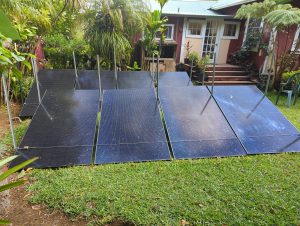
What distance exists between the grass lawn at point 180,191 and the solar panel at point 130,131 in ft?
0.51

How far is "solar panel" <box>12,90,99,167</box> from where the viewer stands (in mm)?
3062

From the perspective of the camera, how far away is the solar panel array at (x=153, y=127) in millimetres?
3123

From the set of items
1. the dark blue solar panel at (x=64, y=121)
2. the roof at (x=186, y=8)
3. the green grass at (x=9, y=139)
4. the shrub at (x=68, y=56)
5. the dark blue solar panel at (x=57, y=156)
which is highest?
the roof at (x=186, y=8)

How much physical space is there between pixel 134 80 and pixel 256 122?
353cm

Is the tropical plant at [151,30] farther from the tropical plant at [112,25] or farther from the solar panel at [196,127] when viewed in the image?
the solar panel at [196,127]

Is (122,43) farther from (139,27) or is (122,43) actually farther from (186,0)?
(186,0)

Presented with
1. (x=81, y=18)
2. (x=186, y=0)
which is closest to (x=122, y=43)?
(x=81, y=18)

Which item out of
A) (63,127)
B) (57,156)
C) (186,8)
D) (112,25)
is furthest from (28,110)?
(186,8)

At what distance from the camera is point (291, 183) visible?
2789 millimetres

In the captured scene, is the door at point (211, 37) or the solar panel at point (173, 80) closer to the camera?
the solar panel at point (173, 80)

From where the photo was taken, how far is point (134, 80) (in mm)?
6270

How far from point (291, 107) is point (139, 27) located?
17.9 feet

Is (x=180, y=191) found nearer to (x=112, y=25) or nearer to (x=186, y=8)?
(x=112, y=25)

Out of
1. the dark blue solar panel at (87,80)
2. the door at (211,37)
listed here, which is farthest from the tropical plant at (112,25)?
the door at (211,37)
